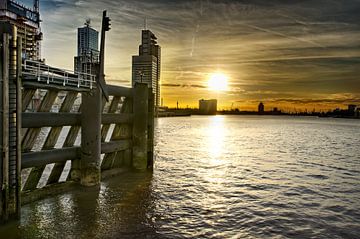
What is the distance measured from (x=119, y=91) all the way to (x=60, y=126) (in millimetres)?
5405

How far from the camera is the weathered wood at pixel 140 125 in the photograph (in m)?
21.2

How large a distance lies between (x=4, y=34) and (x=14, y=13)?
595 feet

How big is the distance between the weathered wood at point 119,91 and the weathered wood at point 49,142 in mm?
3032

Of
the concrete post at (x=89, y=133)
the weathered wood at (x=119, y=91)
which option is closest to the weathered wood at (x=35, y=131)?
the concrete post at (x=89, y=133)

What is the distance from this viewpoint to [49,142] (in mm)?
14820

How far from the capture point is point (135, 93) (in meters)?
21.3

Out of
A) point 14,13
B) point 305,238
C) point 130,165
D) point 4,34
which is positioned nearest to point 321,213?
point 305,238

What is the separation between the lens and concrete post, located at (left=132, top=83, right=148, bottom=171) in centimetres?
2117

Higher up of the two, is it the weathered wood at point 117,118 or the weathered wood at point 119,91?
the weathered wood at point 119,91

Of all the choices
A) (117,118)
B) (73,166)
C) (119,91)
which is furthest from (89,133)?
(119,91)

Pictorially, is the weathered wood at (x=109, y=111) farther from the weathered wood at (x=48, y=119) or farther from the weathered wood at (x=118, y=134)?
the weathered wood at (x=48, y=119)

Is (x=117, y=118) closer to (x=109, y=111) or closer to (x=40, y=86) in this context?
(x=109, y=111)

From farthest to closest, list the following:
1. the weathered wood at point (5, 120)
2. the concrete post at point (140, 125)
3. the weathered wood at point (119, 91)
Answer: the concrete post at point (140, 125) → the weathered wood at point (119, 91) → the weathered wood at point (5, 120)

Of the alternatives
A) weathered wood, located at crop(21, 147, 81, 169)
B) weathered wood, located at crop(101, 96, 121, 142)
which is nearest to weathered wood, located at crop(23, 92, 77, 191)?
weathered wood, located at crop(21, 147, 81, 169)
